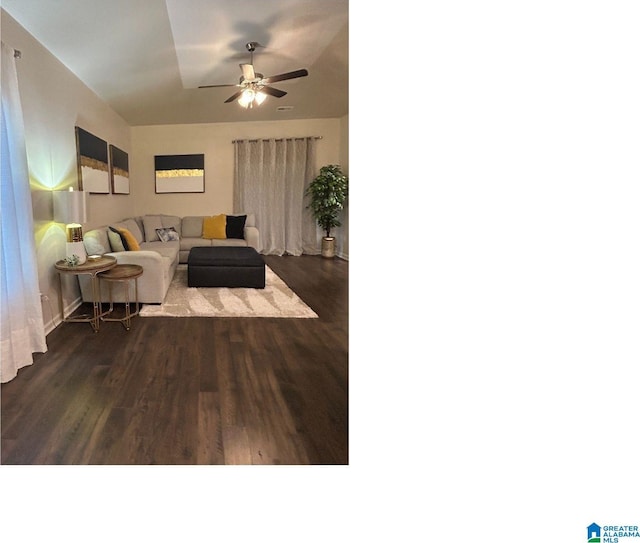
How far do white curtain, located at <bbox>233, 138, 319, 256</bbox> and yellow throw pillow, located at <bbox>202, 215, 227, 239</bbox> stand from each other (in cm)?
91

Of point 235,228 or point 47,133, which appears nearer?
point 47,133

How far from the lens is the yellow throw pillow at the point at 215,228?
6305 millimetres

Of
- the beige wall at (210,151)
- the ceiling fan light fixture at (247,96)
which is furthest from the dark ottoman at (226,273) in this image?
the beige wall at (210,151)

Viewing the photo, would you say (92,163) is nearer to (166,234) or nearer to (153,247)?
(153,247)

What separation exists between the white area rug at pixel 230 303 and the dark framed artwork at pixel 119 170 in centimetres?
194

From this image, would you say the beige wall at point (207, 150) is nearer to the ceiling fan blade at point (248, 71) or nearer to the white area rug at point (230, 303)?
the white area rug at point (230, 303)

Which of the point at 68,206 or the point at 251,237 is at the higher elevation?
the point at 68,206

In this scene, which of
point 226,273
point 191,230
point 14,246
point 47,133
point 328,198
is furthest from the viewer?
point 328,198

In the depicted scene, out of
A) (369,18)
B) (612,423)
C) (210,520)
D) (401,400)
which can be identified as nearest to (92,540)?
(210,520)

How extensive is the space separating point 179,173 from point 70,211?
14.2ft

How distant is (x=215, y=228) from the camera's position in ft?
20.8

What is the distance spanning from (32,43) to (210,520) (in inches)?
146

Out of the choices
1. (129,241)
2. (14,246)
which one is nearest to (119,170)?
(129,241)

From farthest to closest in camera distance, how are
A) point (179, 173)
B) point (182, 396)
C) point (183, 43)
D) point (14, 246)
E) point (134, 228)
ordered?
point (179, 173), point (134, 228), point (183, 43), point (14, 246), point (182, 396)
